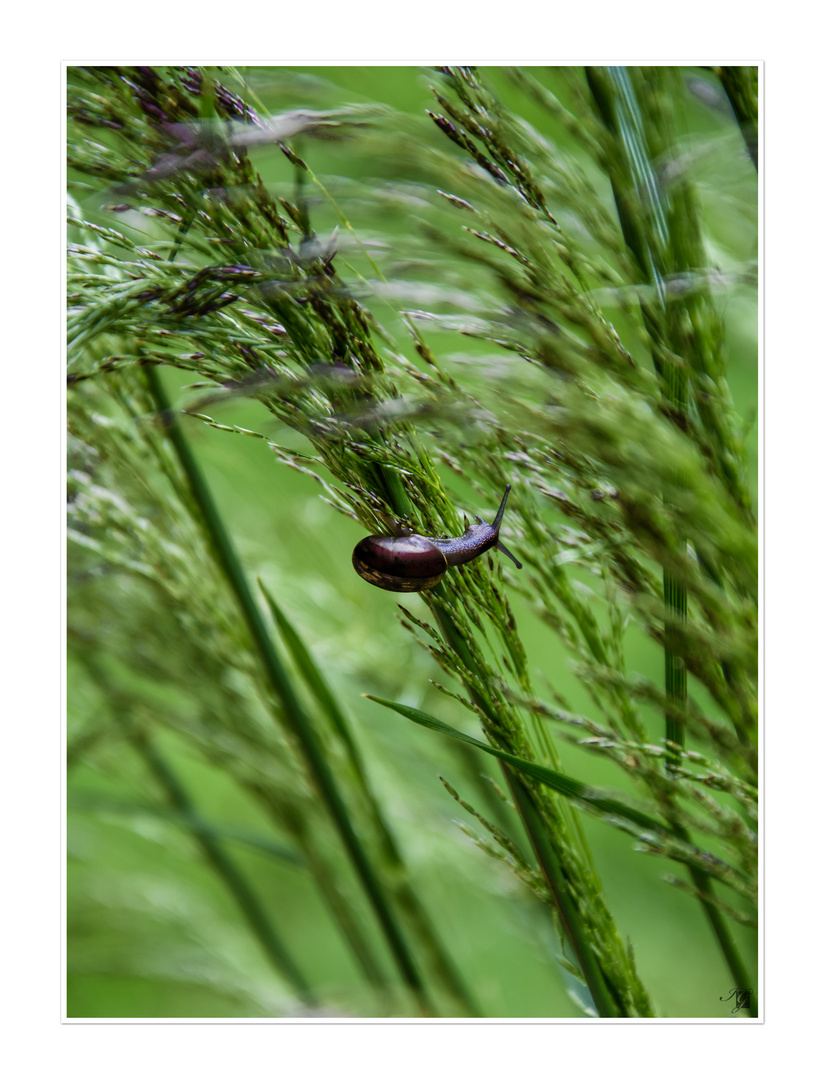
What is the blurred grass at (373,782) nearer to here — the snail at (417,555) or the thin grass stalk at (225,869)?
the thin grass stalk at (225,869)

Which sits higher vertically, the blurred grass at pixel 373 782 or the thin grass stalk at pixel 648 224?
the thin grass stalk at pixel 648 224

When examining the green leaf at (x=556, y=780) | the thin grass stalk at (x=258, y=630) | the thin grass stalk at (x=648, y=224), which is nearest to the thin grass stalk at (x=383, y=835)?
the thin grass stalk at (x=258, y=630)

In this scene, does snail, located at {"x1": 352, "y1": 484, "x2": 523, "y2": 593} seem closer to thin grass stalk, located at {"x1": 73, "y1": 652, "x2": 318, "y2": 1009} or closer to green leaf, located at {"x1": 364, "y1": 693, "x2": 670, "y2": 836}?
A: green leaf, located at {"x1": 364, "y1": 693, "x2": 670, "y2": 836}

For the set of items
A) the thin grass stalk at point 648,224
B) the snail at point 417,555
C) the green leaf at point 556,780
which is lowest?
the green leaf at point 556,780

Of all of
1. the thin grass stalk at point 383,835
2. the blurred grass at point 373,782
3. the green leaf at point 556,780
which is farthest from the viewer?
the blurred grass at point 373,782

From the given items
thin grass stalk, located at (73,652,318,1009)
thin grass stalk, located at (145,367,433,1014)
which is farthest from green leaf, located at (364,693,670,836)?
thin grass stalk, located at (73,652,318,1009)

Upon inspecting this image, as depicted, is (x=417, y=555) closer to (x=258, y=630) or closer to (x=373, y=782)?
(x=258, y=630)

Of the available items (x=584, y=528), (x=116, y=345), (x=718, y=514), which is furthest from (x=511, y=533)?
(x=116, y=345)
